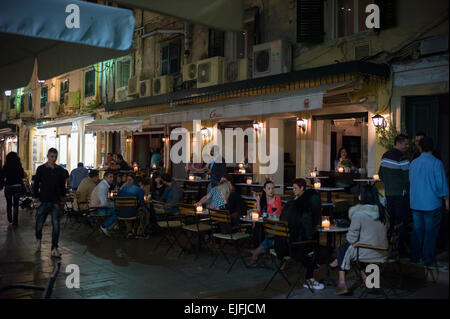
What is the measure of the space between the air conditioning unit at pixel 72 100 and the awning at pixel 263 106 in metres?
11.5

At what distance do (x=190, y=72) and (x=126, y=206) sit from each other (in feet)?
25.2

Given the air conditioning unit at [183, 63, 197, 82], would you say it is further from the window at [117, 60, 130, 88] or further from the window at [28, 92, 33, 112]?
the window at [28, 92, 33, 112]

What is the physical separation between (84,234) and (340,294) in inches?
244

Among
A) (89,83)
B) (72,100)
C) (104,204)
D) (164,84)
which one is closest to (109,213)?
(104,204)

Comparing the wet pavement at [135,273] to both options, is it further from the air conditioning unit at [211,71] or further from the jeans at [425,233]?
the air conditioning unit at [211,71]

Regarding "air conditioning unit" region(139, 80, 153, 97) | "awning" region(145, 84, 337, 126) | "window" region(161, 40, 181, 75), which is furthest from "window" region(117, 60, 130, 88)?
"awning" region(145, 84, 337, 126)

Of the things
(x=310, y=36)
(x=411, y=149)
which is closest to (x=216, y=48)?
(x=310, y=36)

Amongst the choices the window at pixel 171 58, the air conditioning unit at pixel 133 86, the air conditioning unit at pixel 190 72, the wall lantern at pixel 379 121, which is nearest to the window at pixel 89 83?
the air conditioning unit at pixel 133 86

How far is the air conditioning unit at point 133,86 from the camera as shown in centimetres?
1800

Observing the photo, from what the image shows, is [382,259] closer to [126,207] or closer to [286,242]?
[286,242]

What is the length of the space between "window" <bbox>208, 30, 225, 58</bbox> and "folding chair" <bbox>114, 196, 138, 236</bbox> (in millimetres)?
7613

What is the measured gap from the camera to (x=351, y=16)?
1086cm

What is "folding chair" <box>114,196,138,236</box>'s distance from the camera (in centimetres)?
851

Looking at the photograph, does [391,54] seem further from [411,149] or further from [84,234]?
[84,234]
